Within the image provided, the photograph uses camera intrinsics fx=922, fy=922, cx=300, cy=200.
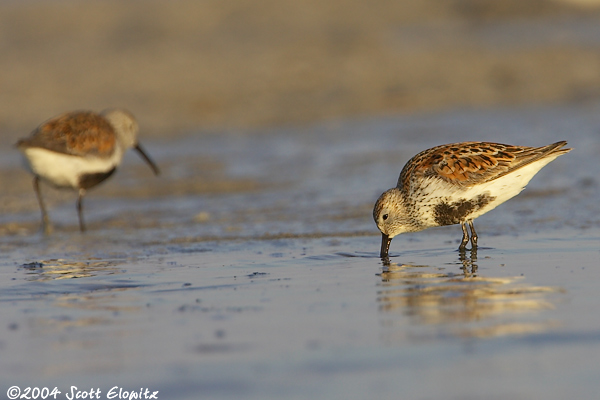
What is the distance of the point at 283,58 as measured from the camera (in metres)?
22.5

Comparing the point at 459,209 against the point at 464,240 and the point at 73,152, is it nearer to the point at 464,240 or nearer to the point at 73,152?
the point at 464,240

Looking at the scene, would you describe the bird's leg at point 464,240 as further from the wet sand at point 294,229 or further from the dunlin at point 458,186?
the wet sand at point 294,229

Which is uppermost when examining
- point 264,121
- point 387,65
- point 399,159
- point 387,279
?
point 387,65

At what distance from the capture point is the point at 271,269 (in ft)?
22.3

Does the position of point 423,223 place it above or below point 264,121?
below

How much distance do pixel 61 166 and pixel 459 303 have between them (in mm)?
6314

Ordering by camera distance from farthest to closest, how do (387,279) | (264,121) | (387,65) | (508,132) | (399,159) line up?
(387,65) → (264,121) → (508,132) → (399,159) → (387,279)

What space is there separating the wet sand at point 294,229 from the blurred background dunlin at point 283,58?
0.32 ft

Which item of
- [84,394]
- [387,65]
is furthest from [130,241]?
[387,65]

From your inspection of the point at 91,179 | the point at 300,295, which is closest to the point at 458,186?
the point at 300,295

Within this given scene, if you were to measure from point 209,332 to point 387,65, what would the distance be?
57.8ft

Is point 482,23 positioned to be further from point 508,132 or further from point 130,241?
point 130,241

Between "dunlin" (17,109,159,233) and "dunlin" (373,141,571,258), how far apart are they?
12.6ft

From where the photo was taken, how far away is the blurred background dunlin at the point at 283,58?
18.8 m
